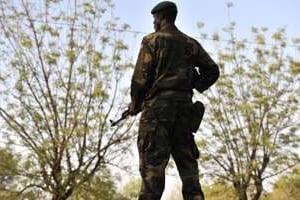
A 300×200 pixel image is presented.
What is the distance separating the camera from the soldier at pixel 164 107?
15.3 feet

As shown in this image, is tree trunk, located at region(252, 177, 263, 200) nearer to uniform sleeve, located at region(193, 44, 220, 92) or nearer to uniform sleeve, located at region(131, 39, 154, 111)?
uniform sleeve, located at region(193, 44, 220, 92)

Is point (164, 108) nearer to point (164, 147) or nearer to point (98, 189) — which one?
point (164, 147)

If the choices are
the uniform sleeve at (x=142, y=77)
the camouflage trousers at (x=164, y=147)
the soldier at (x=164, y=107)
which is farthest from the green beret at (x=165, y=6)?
the camouflage trousers at (x=164, y=147)

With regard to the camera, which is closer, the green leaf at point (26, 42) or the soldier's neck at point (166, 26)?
the soldier's neck at point (166, 26)

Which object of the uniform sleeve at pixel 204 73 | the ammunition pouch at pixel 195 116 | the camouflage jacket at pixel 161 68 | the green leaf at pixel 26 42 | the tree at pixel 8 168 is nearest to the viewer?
the camouflage jacket at pixel 161 68

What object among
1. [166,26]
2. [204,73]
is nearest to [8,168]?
[204,73]

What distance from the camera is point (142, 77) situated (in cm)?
476

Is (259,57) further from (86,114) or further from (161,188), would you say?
(161,188)

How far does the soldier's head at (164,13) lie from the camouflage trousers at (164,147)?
0.77 metres

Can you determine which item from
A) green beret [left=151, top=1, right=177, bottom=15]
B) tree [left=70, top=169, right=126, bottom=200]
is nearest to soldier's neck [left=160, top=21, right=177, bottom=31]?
green beret [left=151, top=1, right=177, bottom=15]

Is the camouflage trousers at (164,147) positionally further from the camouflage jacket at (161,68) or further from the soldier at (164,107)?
the camouflage jacket at (161,68)

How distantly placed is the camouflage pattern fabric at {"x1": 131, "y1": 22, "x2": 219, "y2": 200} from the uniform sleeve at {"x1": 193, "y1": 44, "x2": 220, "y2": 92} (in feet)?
0.72

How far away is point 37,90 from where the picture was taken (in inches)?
754

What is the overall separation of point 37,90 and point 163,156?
15.0 meters
